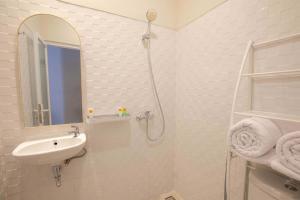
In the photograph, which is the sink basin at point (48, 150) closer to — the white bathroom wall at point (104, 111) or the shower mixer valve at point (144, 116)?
the white bathroom wall at point (104, 111)

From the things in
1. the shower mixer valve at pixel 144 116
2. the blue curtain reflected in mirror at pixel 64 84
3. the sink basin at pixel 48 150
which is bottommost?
the sink basin at pixel 48 150

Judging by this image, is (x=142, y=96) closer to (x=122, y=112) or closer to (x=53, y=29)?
(x=122, y=112)

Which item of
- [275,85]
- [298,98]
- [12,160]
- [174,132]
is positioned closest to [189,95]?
[174,132]

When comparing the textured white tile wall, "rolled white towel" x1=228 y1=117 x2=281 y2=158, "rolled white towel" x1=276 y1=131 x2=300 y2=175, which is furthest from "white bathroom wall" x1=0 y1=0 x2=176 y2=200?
"rolled white towel" x1=276 y1=131 x2=300 y2=175

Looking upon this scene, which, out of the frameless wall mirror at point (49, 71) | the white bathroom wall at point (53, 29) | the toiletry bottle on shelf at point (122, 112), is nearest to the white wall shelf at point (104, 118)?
the toiletry bottle on shelf at point (122, 112)

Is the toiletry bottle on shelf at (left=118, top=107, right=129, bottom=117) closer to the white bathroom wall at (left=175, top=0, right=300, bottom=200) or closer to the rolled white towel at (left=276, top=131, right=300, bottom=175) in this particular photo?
the white bathroom wall at (left=175, top=0, right=300, bottom=200)

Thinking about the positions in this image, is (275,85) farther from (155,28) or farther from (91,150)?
(91,150)

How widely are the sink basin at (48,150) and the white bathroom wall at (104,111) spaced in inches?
4.1

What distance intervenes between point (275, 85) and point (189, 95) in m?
0.82

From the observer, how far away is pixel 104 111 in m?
1.47

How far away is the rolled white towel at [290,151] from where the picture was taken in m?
0.63

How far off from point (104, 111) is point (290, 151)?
139 cm

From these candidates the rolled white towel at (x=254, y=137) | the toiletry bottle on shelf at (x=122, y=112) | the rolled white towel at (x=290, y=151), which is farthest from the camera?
the toiletry bottle on shelf at (x=122, y=112)

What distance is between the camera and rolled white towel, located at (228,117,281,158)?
74 centimetres
